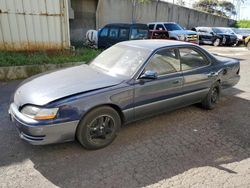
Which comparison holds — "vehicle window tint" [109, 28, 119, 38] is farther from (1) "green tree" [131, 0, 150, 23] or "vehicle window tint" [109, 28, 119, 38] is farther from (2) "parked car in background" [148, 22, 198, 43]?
(1) "green tree" [131, 0, 150, 23]

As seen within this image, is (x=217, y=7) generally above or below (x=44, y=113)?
above

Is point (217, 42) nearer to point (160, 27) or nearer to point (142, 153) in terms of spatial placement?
point (160, 27)

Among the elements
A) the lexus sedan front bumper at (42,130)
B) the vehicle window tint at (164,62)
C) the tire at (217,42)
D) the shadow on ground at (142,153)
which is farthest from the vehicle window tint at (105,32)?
the tire at (217,42)

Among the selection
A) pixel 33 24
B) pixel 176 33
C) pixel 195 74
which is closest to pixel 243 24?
pixel 176 33

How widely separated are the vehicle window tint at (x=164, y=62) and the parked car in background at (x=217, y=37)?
51.3 ft

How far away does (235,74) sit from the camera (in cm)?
521

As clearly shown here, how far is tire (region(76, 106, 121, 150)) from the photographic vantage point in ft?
9.85

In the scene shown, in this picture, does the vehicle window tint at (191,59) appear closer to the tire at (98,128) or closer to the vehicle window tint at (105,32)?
the tire at (98,128)

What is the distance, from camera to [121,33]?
A: 34.1 feet

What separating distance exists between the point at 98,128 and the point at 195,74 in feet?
7.16

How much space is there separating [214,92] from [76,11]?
511 inches

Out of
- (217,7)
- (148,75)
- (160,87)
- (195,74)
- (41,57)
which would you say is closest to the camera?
(148,75)

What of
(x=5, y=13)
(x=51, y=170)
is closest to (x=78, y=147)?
(x=51, y=170)

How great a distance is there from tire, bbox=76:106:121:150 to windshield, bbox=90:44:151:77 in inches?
26.9
